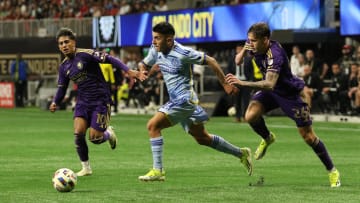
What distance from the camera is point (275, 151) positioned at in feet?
61.6

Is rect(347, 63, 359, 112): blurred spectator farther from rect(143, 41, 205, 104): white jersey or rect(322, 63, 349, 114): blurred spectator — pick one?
rect(143, 41, 205, 104): white jersey

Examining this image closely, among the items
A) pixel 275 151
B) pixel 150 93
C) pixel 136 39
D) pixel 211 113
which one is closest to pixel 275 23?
pixel 211 113

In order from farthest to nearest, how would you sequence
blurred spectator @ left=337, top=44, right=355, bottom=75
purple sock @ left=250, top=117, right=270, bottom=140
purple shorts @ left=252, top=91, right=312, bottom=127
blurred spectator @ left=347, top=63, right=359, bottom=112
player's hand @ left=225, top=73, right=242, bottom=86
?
blurred spectator @ left=337, top=44, right=355, bottom=75, blurred spectator @ left=347, top=63, right=359, bottom=112, purple sock @ left=250, top=117, right=270, bottom=140, purple shorts @ left=252, top=91, right=312, bottom=127, player's hand @ left=225, top=73, right=242, bottom=86

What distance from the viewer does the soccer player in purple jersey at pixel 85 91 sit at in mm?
14367

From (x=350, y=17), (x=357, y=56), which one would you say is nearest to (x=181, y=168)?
(x=357, y=56)

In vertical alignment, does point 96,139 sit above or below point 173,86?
below

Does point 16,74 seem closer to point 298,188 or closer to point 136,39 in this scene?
point 136,39

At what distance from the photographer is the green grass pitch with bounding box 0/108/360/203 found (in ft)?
38.3

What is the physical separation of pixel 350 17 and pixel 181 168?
1531 centimetres

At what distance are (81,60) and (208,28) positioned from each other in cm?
2135

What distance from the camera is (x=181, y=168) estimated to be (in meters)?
15.5

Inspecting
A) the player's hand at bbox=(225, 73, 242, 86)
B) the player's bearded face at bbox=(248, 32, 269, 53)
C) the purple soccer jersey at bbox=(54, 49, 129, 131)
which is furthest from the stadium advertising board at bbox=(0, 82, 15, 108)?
the player's hand at bbox=(225, 73, 242, 86)

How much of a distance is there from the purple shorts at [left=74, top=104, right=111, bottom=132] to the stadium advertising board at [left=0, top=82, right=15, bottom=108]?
92.0 feet

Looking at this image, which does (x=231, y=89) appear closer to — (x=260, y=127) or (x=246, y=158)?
(x=246, y=158)
